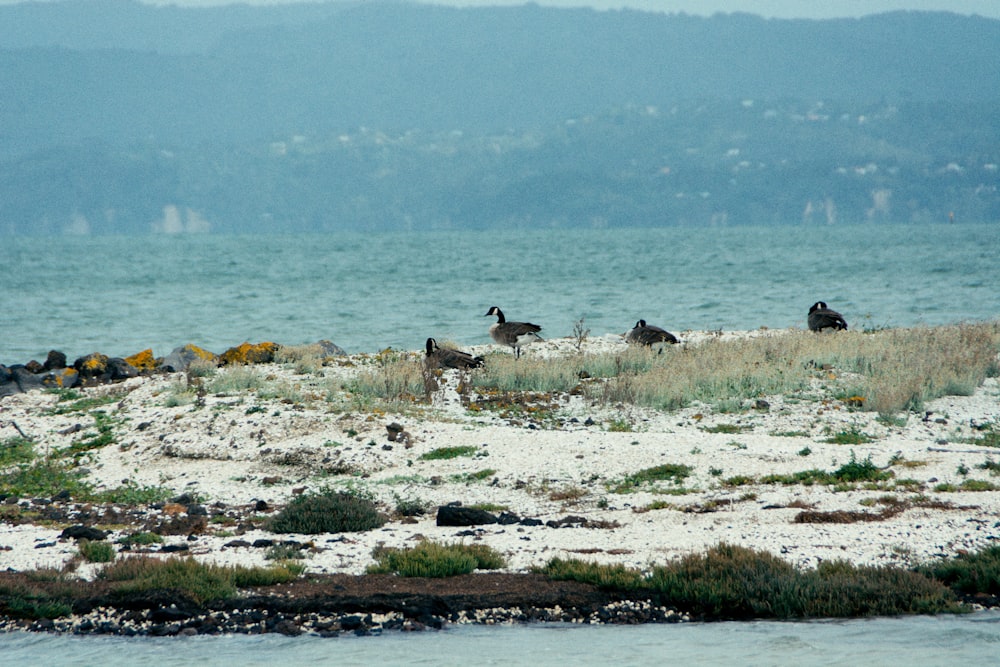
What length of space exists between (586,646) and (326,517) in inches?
159

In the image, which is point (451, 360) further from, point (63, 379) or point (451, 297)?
point (451, 297)

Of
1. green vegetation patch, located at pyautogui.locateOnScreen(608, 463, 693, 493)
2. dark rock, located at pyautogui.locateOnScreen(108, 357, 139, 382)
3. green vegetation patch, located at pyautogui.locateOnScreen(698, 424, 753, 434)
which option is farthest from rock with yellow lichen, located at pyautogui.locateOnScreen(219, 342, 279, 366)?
green vegetation patch, located at pyautogui.locateOnScreen(608, 463, 693, 493)

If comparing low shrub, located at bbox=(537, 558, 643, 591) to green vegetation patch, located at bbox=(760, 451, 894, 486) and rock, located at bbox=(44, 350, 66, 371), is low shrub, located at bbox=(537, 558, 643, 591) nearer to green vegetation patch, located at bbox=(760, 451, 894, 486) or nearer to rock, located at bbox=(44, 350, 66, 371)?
green vegetation patch, located at bbox=(760, 451, 894, 486)

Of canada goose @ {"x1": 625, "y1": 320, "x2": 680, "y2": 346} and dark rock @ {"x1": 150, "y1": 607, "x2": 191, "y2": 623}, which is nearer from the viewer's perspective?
dark rock @ {"x1": 150, "y1": 607, "x2": 191, "y2": 623}

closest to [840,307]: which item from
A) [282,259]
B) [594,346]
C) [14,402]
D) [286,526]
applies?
[594,346]

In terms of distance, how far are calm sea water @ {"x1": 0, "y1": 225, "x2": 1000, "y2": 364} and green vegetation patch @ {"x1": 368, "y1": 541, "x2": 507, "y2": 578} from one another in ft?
77.9

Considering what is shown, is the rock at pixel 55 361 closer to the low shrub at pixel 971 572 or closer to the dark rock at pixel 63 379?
the dark rock at pixel 63 379

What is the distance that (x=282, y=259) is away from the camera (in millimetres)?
123812

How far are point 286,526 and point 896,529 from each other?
259 inches

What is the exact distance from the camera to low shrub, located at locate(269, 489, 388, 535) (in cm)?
1196

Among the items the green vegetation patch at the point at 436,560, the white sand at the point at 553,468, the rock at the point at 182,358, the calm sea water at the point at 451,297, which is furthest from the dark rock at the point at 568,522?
the calm sea water at the point at 451,297

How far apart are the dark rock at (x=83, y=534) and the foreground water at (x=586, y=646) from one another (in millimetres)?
2356

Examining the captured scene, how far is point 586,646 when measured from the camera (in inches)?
354

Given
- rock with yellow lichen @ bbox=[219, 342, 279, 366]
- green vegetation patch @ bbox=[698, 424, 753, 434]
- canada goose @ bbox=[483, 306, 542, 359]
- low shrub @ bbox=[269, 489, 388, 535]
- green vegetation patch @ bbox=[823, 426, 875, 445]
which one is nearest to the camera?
low shrub @ bbox=[269, 489, 388, 535]
